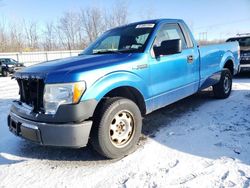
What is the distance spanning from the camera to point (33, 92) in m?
3.32

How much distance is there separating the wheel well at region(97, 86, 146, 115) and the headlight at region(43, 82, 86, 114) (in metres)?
0.60

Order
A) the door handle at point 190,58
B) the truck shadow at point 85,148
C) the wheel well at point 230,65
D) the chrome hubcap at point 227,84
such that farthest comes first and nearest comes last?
the wheel well at point 230,65 < the chrome hubcap at point 227,84 < the door handle at point 190,58 < the truck shadow at point 85,148

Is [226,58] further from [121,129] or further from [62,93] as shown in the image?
[62,93]

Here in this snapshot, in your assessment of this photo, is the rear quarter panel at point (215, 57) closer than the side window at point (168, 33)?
No

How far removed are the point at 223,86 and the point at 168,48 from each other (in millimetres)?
2813

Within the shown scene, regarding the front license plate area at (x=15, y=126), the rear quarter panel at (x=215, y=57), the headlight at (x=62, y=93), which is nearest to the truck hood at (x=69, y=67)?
the headlight at (x=62, y=93)

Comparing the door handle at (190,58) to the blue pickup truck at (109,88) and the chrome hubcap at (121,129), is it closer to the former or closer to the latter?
the blue pickup truck at (109,88)

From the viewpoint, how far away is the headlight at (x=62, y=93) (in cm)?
296

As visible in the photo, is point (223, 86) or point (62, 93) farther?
point (223, 86)

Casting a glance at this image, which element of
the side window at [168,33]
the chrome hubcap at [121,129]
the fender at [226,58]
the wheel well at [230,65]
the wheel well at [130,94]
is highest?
the side window at [168,33]

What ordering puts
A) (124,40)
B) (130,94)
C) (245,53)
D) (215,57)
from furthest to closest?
(245,53) → (215,57) → (124,40) → (130,94)

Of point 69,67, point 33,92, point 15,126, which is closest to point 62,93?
point 69,67

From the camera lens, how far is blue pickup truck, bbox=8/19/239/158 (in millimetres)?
3010

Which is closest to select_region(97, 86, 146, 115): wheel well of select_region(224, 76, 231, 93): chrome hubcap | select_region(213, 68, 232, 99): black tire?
select_region(213, 68, 232, 99): black tire
